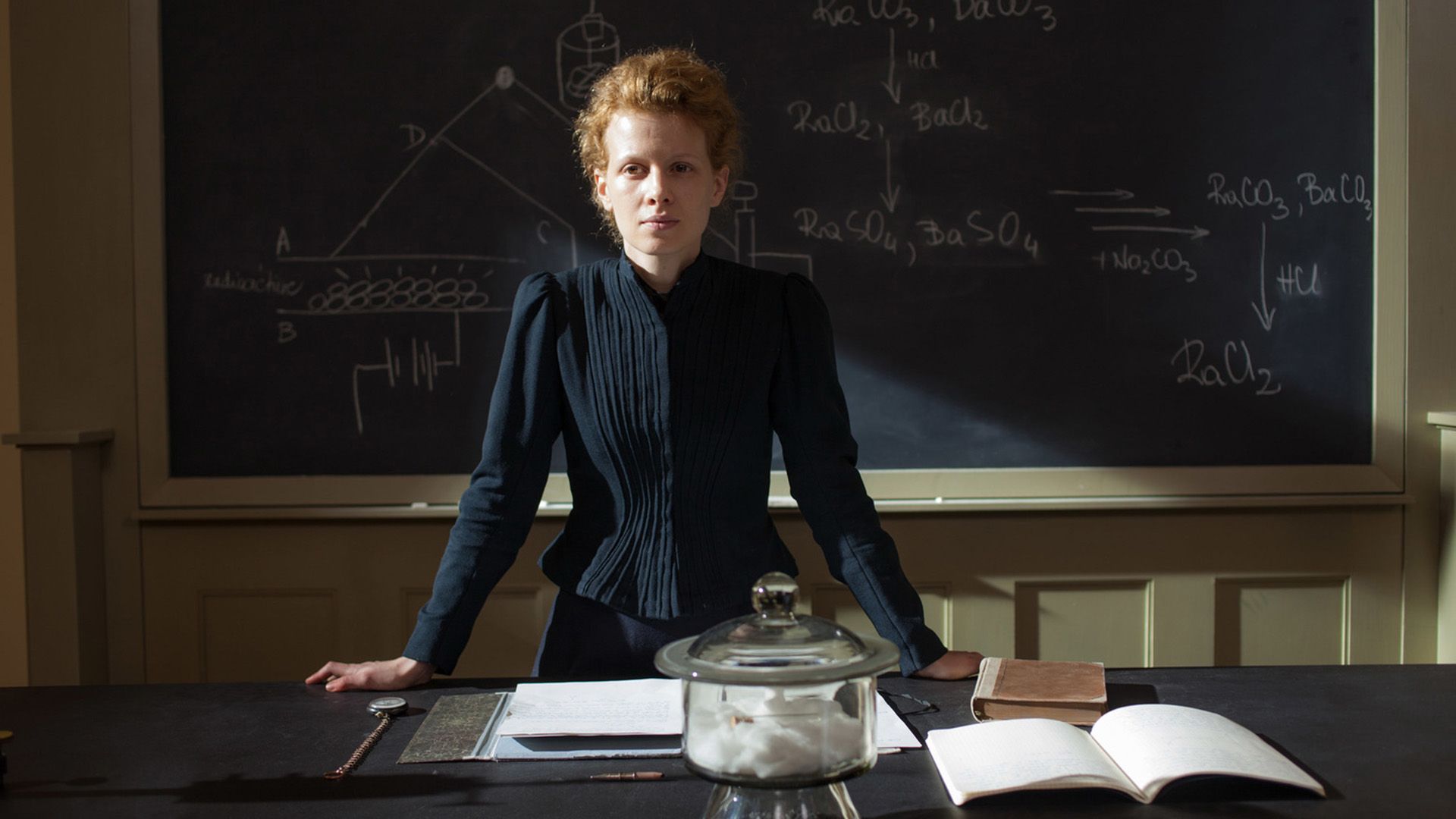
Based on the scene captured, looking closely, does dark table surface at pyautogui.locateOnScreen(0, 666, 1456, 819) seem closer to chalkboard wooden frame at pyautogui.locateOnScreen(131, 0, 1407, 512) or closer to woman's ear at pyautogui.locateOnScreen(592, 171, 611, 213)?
woman's ear at pyautogui.locateOnScreen(592, 171, 611, 213)

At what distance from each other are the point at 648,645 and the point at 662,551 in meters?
0.12

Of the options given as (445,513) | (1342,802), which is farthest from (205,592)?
(1342,802)

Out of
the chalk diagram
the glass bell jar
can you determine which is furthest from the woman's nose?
the chalk diagram

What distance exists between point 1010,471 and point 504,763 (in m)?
1.64

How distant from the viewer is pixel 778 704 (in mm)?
745

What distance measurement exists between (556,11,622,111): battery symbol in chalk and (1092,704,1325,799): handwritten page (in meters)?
1.75

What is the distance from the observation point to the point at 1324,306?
2.46m

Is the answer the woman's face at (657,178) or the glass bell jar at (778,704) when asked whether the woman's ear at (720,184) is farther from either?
the glass bell jar at (778,704)

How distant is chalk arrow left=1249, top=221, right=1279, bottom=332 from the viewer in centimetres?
245

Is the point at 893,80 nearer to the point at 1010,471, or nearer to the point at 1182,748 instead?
the point at 1010,471

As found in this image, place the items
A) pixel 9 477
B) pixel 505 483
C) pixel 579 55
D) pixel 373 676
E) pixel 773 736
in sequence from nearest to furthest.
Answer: pixel 773 736, pixel 373 676, pixel 505 483, pixel 579 55, pixel 9 477

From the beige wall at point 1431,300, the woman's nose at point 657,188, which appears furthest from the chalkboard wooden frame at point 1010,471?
the woman's nose at point 657,188

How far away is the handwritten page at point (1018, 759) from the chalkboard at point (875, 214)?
1408 millimetres

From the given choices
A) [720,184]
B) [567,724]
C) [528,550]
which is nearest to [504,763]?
[567,724]
